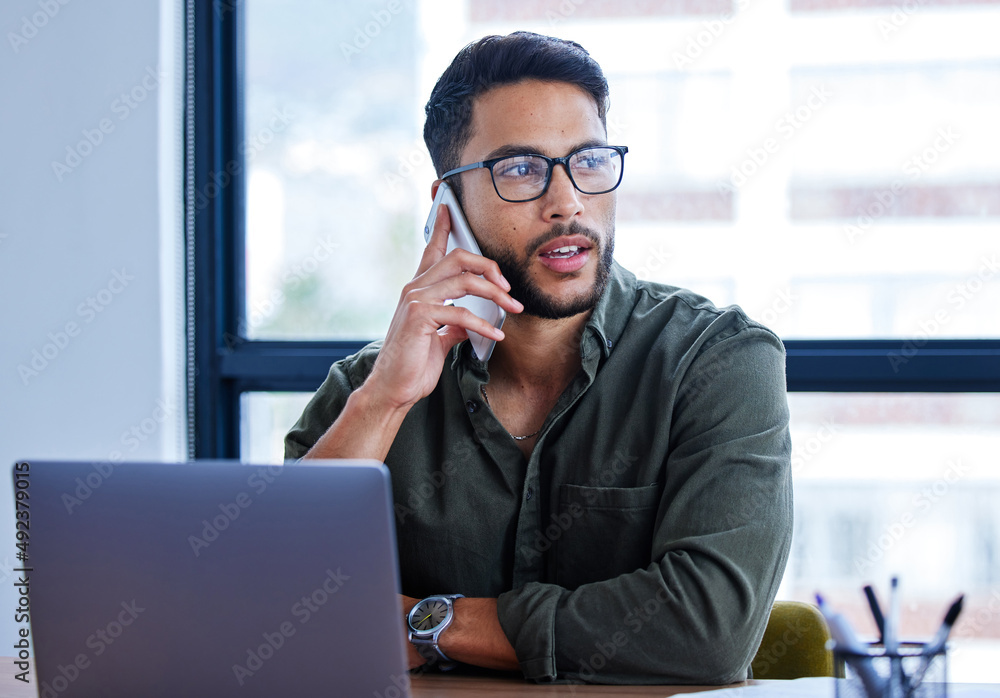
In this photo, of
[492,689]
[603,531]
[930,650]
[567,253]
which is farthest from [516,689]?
[567,253]

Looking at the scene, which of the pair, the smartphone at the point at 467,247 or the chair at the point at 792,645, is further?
the smartphone at the point at 467,247

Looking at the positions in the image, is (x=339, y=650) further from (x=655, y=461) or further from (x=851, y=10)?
(x=851, y=10)

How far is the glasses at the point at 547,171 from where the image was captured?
1.58m

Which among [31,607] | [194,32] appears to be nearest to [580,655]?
[31,607]

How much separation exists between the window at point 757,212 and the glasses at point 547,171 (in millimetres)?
932

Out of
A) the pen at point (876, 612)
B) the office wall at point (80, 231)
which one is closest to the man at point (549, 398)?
the pen at point (876, 612)

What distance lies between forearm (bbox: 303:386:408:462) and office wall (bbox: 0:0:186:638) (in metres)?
1.18

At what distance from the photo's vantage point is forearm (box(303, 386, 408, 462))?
4.94 ft

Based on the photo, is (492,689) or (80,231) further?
(80,231)

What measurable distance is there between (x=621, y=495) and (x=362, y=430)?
46 centimetres

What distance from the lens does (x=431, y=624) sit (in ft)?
4.13

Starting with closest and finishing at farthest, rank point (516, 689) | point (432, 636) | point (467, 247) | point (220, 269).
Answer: point (516, 689), point (432, 636), point (467, 247), point (220, 269)

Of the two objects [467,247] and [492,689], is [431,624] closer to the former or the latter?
[492,689]

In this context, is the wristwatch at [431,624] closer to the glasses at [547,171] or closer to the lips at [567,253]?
the lips at [567,253]
